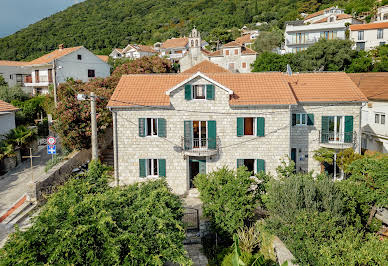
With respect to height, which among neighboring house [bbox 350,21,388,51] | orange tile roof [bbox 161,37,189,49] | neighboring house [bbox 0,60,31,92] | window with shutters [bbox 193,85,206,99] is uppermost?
orange tile roof [bbox 161,37,189,49]

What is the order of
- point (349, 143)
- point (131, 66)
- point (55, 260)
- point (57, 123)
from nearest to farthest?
A: point (55, 260), point (349, 143), point (57, 123), point (131, 66)

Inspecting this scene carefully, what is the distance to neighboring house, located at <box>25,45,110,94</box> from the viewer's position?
146ft

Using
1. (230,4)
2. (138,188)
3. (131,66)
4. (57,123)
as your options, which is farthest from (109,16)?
(138,188)

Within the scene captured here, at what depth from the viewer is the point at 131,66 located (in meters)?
36.8

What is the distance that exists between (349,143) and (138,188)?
53.6 ft

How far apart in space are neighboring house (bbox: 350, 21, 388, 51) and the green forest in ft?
99.1

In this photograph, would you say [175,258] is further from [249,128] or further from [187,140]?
[249,128]

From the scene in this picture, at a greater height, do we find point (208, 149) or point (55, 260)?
point (208, 149)

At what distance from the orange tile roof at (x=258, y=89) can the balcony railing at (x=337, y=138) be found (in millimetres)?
2438

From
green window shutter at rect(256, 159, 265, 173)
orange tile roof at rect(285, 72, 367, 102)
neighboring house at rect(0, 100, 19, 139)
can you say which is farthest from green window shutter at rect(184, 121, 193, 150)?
neighboring house at rect(0, 100, 19, 139)

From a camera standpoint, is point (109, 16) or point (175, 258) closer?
point (175, 258)

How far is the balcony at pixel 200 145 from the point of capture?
829 inches

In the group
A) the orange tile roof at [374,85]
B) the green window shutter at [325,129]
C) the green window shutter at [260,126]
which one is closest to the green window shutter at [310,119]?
the green window shutter at [325,129]

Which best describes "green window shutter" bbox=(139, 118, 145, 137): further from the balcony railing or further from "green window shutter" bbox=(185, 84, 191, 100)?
the balcony railing
